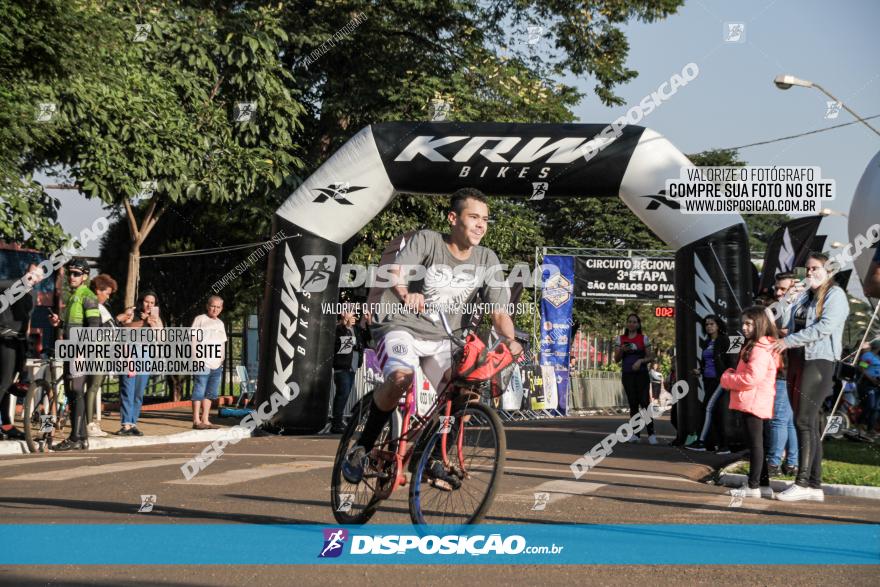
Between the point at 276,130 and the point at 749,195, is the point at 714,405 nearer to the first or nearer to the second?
the point at 749,195

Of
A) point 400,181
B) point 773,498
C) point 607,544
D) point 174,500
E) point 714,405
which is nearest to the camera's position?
point 607,544

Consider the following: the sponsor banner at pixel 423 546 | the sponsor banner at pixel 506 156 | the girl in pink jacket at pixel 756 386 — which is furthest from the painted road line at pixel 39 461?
the girl in pink jacket at pixel 756 386

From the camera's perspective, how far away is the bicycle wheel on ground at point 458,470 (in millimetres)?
5629

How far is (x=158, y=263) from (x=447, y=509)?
24.7 meters

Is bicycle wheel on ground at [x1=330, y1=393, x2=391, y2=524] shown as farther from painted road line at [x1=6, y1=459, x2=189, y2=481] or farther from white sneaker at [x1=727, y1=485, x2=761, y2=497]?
white sneaker at [x1=727, y1=485, x2=761, y2=497]

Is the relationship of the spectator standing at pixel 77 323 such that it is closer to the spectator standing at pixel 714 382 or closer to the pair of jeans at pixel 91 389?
the pair of jeans at pixel 91 389

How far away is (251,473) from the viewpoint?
9836mm

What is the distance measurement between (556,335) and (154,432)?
15.8 meters

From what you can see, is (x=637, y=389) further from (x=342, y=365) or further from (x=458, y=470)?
(x=458, y=470)

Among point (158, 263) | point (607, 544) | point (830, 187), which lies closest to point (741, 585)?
point (607, 544)

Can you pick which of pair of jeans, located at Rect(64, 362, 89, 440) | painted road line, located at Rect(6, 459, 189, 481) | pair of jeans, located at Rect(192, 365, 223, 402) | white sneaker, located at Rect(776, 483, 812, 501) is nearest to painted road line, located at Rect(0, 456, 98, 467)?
painted road line, located at Rect(6, 459, 189, 481)

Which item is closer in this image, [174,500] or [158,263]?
[174,500]

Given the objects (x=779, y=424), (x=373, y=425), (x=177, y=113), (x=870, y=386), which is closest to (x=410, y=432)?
(x=373, y=425)

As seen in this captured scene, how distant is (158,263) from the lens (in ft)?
96.1
